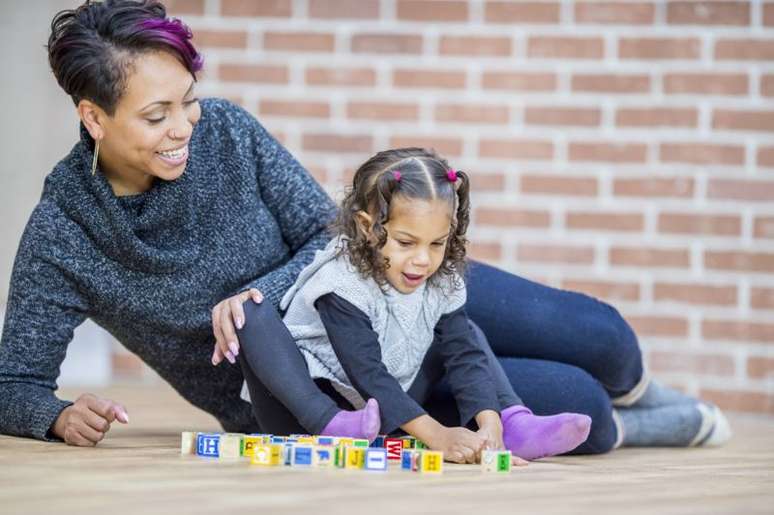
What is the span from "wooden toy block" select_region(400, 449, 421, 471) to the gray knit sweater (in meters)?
0.47

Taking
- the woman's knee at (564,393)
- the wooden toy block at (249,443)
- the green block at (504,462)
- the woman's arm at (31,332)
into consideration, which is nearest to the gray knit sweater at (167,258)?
the woman's arm at (31,332)

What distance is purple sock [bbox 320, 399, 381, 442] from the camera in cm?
204

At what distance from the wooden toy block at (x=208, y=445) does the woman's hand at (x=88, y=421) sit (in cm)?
13

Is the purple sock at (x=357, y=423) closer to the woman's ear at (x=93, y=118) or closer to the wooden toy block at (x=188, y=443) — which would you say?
the wooden toy block at (x=188, y=443)

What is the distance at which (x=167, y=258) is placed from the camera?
7.60 feet

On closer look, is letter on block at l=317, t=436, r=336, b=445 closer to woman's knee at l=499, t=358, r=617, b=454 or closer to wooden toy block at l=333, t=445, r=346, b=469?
wooden toy block at l=333, t=445, r=346, b=469

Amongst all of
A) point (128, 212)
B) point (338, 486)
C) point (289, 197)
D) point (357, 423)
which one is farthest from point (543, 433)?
point (128, 212)

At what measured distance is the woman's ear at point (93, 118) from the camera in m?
2.24

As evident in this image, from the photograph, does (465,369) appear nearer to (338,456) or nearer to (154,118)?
(338,456)

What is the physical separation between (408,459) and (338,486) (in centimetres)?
26

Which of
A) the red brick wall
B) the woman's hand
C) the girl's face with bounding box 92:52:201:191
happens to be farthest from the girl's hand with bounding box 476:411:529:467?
the red brick wall

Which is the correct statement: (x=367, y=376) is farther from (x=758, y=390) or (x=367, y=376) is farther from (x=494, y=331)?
(x=758, y=390)

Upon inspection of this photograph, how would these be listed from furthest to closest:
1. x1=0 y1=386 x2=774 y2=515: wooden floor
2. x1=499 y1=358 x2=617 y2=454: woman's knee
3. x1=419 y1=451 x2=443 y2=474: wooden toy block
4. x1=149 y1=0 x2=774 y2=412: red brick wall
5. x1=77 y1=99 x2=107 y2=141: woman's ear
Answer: x1=149 y1=0 x2=774 y2=412: red brick wall < x1=499 y1=358 x2=617 y2=454: woman's knee < x1=77 y1=99 x2=107 y2=141: woman's ear < x1=419 y1=451 x2=443 y2=474: wooden toy block < x1=0 y1=386 x2=774 y2=515: wooden floor

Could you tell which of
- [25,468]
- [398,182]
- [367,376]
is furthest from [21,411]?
[398,182]
